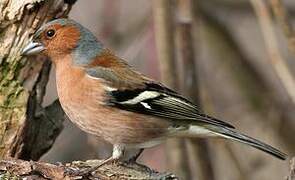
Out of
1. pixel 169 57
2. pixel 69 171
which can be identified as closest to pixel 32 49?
pixel 69 171

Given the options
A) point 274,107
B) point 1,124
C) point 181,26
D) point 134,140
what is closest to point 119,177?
point 134,140

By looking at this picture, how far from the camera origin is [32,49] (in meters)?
5.35

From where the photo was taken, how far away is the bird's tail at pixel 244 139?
5273 millimetres

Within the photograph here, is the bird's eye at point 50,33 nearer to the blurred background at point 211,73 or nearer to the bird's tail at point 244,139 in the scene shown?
the blurred background at point 211,73

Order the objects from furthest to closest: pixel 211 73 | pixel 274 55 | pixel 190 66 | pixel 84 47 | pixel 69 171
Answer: pixel 211 73, pixel 190 66, pixel 274 55, pixel 84 47, pixel 69 171

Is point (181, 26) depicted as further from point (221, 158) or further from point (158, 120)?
point (221, 158)

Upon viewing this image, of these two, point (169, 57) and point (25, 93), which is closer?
point (25, 93)

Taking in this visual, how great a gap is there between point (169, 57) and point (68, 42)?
0.84m

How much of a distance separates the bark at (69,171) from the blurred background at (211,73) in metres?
1.03

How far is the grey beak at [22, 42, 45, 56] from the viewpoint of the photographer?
530cm

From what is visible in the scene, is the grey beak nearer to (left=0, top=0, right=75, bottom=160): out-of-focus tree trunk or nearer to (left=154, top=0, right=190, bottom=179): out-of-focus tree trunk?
(left=0, top=0, right=75, bottom=160): out-of-focus tree trunk

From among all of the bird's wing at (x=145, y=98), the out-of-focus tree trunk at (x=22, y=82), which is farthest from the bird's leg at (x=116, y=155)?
the out-of-focus tree trunk at (x=22, y=82)

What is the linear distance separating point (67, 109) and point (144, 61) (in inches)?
118

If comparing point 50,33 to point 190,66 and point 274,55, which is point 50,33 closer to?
point 190,66
